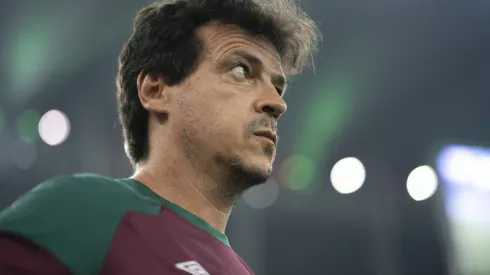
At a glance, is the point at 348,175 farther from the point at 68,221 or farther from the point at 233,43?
the point at 68,221

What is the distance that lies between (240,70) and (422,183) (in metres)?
8.30

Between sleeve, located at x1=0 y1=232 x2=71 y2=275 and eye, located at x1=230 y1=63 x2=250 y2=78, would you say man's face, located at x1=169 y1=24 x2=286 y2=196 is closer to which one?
eye, located at x1=230 y1=63 x2=250 y2=78

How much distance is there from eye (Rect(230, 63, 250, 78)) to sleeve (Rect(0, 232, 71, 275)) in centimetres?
89

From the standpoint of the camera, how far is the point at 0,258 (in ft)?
3.91

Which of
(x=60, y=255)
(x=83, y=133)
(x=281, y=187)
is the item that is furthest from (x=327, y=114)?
(x=60, y=255)

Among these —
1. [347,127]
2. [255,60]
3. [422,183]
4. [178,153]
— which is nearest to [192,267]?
[178,153]

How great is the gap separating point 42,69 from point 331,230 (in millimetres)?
5308

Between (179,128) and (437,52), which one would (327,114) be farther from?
(179,128)

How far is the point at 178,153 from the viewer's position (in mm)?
1837

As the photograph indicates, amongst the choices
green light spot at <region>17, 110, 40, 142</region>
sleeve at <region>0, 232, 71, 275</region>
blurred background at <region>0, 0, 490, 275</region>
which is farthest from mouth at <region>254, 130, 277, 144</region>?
green light spot at <region>17, 110, 40, 142</region>

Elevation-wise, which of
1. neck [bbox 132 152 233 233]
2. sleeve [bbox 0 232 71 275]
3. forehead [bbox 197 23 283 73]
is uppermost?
forehead [bbox 197 23 283 73]

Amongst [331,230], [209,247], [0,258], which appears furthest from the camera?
[331,230]

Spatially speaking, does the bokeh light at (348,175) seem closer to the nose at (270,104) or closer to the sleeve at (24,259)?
the nose at (270,104)

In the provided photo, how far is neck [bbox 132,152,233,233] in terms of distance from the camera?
1.77 m
